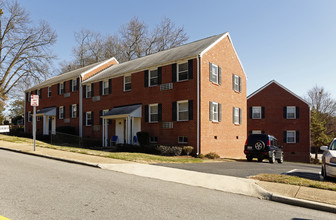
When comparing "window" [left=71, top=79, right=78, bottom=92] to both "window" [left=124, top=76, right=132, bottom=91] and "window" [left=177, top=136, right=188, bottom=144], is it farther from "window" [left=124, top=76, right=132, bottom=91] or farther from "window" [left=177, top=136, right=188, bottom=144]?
"window" [left=177, top=136, right=188, bottom=144]

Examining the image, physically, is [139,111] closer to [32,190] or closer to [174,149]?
[174,149]

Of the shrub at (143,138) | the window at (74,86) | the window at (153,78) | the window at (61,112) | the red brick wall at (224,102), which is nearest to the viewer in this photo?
the red brick wall at (224,102)

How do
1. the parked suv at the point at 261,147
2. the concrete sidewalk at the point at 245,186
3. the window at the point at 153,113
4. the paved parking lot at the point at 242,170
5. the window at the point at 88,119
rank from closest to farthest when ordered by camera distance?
the concrete sidewalk at the point at 245,186
the paved parking lot at the point at 242,170
the parked suv at the point at 261,147
the window at the point at 153,113
the window at the point at 88,119

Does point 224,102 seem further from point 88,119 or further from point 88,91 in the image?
point 88,91

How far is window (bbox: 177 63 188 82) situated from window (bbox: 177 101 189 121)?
169cm

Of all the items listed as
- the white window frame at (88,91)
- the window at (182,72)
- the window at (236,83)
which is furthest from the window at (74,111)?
the window at (236,83)

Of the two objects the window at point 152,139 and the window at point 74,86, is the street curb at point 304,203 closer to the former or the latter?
the window at point 152,139

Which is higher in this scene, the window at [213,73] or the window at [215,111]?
the window at [213,73]

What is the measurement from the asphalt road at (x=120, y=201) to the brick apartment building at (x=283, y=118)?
2766 cm

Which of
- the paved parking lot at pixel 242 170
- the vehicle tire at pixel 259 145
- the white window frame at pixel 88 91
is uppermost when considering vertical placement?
the white window frame at pixel 88 91

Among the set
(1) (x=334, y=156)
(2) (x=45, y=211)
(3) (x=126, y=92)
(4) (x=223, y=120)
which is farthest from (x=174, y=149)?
(2) (x=45, y=211)

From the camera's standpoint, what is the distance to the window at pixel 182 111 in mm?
19328

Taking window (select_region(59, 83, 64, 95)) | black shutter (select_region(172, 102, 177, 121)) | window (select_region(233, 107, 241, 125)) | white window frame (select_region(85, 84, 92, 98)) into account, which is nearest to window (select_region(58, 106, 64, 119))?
window (select_region(59, 83, 64, 95))

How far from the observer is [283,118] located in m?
33.6
